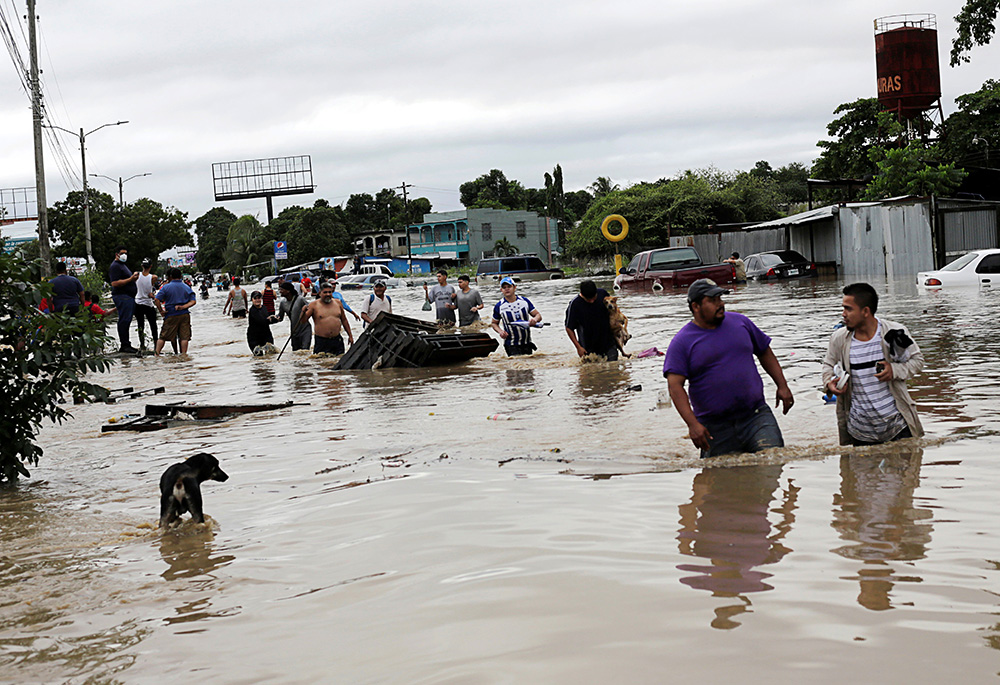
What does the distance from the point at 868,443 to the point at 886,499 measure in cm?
114

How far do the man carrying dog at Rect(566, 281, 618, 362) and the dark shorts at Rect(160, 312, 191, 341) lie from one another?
1003 cm

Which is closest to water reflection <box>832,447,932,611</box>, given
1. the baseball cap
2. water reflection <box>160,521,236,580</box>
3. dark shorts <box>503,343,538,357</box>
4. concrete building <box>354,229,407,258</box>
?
the baseball cap

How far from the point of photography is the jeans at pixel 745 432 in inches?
261

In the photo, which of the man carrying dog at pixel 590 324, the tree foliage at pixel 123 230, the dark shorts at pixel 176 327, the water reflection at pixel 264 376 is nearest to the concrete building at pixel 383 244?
the tree foliage at pixel 123 230

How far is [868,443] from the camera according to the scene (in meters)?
6.71

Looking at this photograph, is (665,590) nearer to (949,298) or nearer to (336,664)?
(336,664)

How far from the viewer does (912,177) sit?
119 ft

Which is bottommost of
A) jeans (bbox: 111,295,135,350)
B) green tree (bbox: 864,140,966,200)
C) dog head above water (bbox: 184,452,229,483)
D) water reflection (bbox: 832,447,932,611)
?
water reflection (bbox: 832,447,932,611)

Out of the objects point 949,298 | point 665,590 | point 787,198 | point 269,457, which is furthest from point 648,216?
point 665,590

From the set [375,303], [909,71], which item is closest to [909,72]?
[909,71]

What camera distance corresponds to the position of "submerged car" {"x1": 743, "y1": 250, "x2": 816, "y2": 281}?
36.2 meters

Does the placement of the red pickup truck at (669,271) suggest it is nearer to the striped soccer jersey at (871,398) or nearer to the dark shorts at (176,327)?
the dark shorts at (176,327)

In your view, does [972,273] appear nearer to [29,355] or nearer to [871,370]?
[871,370]

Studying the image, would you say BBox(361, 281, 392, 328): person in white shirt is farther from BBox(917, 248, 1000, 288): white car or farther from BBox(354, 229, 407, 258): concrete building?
BBox(354, 229, 407, 258): concrete building
